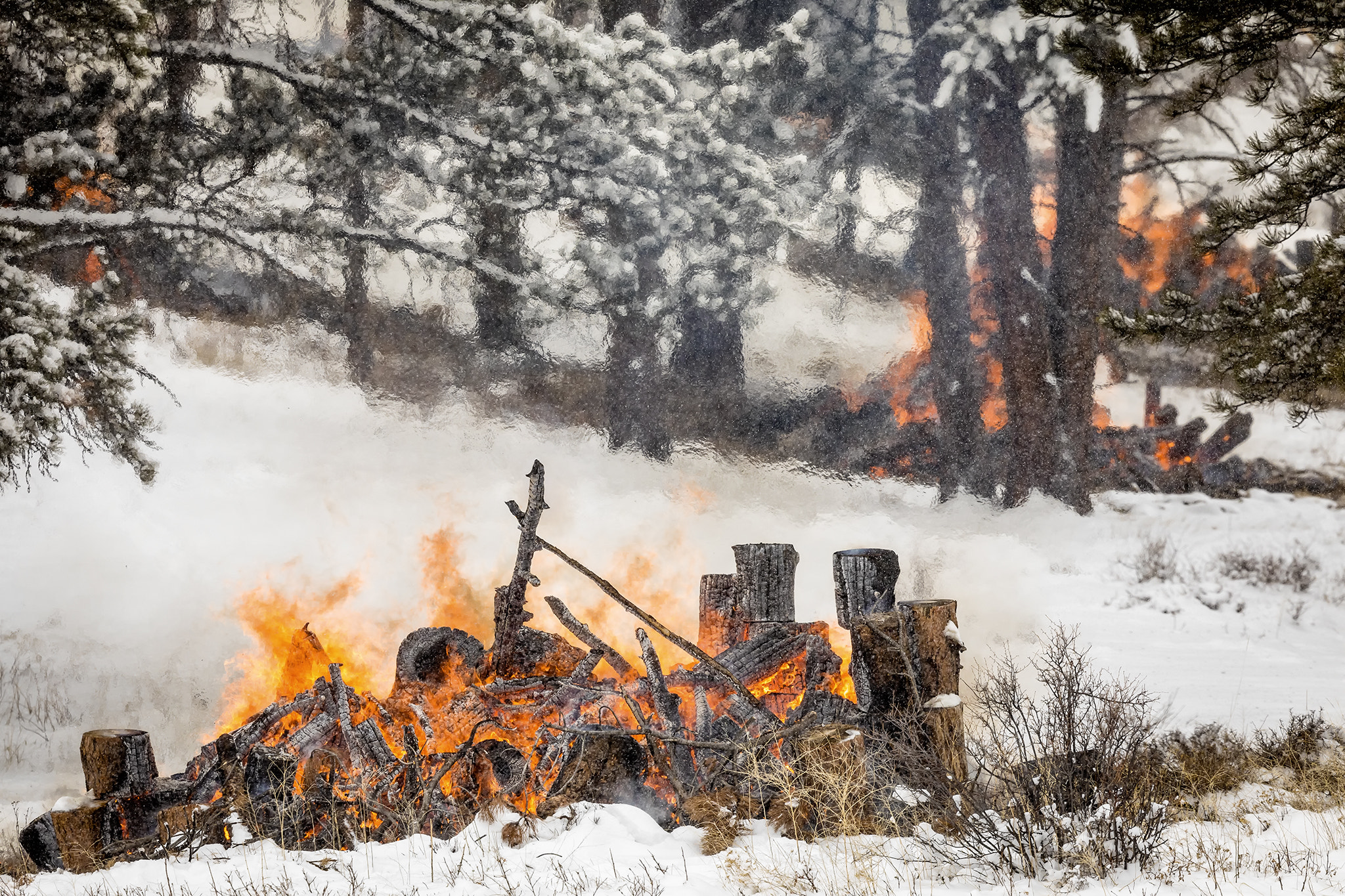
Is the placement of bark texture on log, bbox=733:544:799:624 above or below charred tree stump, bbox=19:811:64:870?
above

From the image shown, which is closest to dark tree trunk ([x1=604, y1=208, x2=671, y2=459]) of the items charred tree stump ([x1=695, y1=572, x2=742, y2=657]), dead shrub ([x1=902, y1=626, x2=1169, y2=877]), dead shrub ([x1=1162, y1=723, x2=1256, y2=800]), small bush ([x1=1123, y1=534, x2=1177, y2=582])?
charred tree stump ([x1=695, y1=572, x2=742, y2=657])

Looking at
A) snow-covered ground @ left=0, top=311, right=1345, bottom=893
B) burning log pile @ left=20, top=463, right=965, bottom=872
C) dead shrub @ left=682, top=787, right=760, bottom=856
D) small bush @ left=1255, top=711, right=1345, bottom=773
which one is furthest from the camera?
snow-covered ground @ left=0, top=311, right=1345, bottom=893

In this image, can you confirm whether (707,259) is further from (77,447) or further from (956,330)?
(77,447)

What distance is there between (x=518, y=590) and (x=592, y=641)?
0.52 m

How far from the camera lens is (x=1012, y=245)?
25.9ft

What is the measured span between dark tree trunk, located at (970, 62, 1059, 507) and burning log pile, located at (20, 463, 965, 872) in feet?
10.2

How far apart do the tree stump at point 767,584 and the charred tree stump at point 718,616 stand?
0.08 metres

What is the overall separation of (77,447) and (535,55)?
4.14 meters

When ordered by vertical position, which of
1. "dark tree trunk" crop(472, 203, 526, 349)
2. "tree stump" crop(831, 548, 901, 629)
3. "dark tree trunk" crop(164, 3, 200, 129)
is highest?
"dark tree trunk" crop(164, 3, 200, 129)

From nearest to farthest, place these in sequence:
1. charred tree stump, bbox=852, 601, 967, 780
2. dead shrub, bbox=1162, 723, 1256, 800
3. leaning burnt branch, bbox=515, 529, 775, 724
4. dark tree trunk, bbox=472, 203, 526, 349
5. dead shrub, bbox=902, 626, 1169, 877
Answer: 1. dead shrub, bbox=902, 626, 1169, 877
2. charred tree stump, bbox=852, 601, 967, 780
3. dead shrub, bbox=1162, 723, 1256, 800
4. leaning burnt branch, bbox=515, 529, 775, 724
5. dark tree trunk, bbox=472, 203, 526, 349

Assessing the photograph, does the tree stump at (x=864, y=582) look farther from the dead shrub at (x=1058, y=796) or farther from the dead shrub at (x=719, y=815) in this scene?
the dead shrub at (x=1058, y=796)

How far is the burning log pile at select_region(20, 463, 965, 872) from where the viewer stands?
4289 millimetres

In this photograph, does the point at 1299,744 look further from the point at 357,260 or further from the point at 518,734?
the point at 357,260

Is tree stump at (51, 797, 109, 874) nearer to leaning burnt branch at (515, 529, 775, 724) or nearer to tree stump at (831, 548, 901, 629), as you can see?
leaning burnt branch at (515, 529, 775, 724)
